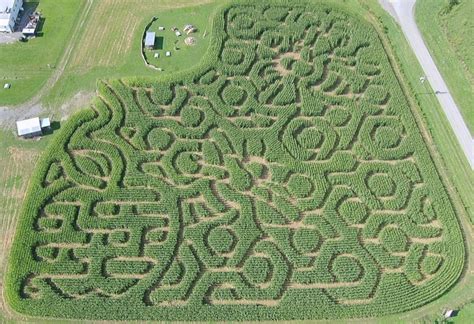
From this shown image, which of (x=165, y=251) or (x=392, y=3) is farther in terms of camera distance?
(x=392, y=3)

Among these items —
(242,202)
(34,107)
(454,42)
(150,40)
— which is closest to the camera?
(242,202)

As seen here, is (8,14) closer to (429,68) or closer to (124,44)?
(124,44)

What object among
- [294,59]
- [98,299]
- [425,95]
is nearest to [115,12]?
[294,59]

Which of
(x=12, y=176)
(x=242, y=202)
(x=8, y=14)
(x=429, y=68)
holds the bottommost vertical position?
(x=242, y=202)

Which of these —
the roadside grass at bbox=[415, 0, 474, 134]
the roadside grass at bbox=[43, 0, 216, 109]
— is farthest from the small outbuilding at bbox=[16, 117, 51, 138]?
the roadside grass at bbox=[415, 0, 474, 134]

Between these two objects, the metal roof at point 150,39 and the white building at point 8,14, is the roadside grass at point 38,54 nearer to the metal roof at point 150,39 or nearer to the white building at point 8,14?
the white building at point 8,14

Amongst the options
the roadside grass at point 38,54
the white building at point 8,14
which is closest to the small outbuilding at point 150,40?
the roadside grass at point 38,54

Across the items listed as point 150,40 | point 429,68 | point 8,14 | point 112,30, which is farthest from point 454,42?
point 8,14

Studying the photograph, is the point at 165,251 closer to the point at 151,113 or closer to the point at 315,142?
the point at 151,113
